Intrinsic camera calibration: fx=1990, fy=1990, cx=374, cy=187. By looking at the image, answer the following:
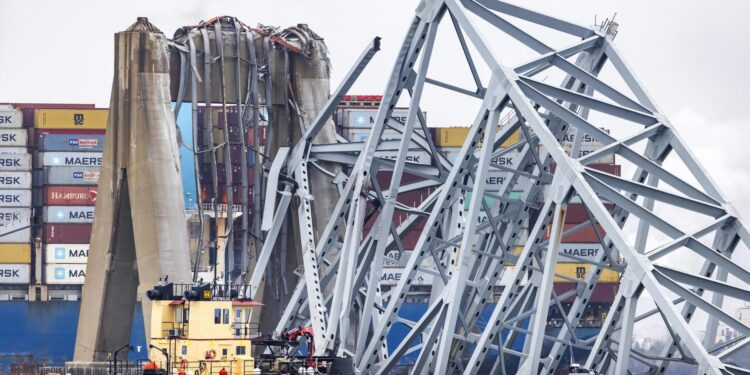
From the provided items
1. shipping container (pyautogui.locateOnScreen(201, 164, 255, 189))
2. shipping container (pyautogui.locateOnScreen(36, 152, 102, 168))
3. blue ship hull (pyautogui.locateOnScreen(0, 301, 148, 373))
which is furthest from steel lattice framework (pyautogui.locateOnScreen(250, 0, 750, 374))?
blue ship hull (pyautogui.locateOnScreen(0, 301, 148, 373))

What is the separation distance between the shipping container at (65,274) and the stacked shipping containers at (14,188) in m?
1.53

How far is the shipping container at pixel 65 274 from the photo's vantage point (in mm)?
121750

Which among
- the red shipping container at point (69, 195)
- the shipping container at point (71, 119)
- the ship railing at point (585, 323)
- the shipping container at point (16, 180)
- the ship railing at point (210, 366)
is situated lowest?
the ship railing at point (210, 366)

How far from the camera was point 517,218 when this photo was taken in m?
62.5

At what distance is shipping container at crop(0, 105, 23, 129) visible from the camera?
120 meters

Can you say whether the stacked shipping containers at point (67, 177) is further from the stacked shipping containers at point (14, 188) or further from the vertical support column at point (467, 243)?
the vertical support column at point (467, 243)

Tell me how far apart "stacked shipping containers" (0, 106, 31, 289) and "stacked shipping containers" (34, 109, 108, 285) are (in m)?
0.80

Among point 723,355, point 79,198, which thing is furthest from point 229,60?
point 79,198

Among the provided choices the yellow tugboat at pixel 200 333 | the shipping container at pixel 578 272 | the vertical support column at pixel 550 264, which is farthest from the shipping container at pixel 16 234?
the vertical support column at pixel 550 264

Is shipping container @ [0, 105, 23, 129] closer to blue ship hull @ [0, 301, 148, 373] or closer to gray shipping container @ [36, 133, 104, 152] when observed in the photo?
gray shipping container @ [36, 133, 104, 152]

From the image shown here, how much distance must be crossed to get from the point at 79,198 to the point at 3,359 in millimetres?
17856

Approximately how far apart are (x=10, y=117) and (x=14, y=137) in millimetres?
1458

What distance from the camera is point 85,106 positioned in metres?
120

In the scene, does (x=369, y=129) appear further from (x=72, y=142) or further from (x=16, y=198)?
Answer: (x=16, y=198)
